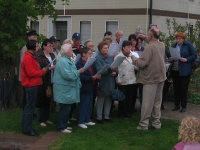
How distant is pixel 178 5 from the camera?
21.9 m

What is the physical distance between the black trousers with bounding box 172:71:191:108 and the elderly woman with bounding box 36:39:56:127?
3.35m

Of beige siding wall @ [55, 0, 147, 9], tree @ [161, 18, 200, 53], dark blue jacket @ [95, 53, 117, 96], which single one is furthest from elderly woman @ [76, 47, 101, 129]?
beige siding wall @ [55, 0, 147, 9]

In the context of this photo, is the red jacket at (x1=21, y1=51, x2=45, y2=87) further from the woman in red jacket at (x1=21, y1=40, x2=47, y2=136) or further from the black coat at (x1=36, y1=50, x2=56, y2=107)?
the black coat at (x1=36, y1=50, x2=56, y2=107)

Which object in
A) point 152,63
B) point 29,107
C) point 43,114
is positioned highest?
point 152,63

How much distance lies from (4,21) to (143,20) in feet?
36.9

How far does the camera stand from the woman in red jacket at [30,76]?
24.0ft

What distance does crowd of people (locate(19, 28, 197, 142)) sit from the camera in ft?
24.7

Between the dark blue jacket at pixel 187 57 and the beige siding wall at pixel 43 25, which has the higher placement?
the beige siding wall at pixel 43 25

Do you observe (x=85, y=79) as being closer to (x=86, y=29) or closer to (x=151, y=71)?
(x=151, y=71)

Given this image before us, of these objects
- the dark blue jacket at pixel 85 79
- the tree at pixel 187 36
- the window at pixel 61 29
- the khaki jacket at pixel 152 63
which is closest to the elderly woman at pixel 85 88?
the dark blue jacket at pixel 85 79

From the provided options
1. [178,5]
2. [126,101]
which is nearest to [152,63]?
[126,101]

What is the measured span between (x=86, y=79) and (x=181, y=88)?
9.80 feet

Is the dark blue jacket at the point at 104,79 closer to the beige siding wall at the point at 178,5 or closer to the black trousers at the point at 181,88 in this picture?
the black trousers at the point at 181,88

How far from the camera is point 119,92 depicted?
8.59 metres
